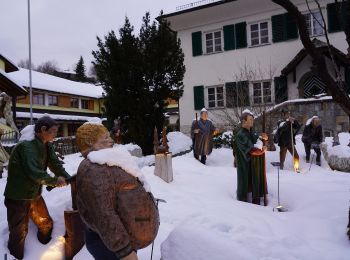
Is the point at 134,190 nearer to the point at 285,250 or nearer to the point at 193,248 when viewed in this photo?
the point at 193,248

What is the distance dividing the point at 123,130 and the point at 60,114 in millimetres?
22242

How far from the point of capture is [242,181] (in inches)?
266

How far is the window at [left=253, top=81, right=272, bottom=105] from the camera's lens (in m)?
18.1

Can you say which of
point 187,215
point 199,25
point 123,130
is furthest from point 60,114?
point 187,215

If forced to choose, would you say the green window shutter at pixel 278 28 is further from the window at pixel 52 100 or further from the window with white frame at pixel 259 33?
the window at pixel 52 100

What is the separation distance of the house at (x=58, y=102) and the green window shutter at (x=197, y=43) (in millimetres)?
13345

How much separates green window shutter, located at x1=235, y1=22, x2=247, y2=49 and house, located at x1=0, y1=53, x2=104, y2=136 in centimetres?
1588

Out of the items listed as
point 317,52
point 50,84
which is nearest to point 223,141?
point 317,52

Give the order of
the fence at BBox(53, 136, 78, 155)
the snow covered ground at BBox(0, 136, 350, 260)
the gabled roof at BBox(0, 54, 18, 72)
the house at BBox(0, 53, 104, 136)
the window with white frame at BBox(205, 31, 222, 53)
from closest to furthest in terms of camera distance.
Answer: the snow covered ground at BBox(0, 136, 350, 260), the fence at BBox(53, 136, 78, 155), the window with white frame at BBox(205, 31, 222, 53), the gabled roof at BBox(0, 54, 18, 72), the house at BBox(0, 53, 104, 136)

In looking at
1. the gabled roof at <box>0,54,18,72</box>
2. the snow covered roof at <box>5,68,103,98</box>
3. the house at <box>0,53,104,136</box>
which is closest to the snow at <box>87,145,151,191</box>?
the gabled roof at <box>0,54,18,72</box>

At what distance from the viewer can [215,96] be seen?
21.0 m

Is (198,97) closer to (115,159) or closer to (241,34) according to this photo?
(241,34)

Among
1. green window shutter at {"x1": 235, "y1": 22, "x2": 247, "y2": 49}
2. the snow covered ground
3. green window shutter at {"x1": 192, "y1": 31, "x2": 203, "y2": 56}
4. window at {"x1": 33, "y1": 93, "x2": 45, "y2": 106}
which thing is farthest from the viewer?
window at {"x1": 33, "y1": 93, "x2": 45, "y2": 106}

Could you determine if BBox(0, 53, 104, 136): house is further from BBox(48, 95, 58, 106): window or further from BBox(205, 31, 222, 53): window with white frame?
BBox(205, 31, 222, 53): window with white frame
